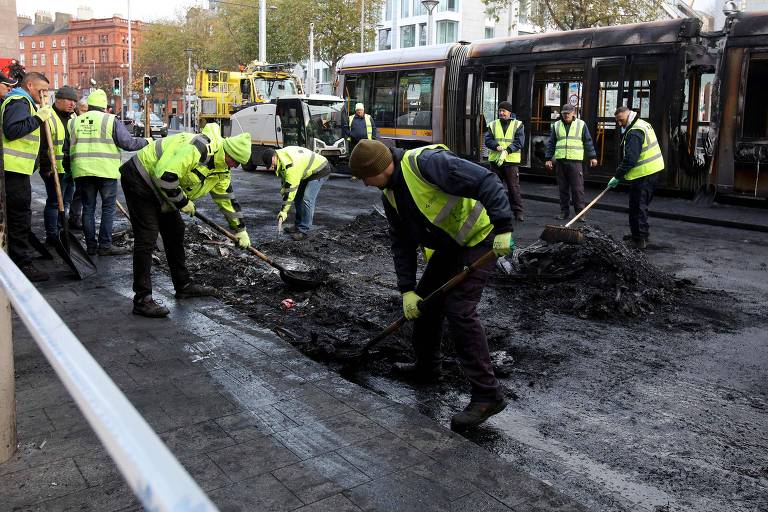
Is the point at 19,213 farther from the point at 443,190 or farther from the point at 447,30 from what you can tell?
the point at 447,30

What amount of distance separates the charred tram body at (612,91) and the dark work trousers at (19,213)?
37.4ft

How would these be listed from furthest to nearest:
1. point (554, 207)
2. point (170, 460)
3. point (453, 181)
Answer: point (554, 207) → point (453, 181) → point (170, 460)

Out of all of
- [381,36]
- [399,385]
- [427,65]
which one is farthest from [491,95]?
[381,36]

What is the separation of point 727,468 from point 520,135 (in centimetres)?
927

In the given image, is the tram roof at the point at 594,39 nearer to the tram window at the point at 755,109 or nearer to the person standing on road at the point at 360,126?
the tram window at the point at 755,109

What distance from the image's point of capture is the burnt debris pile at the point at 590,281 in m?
6.51

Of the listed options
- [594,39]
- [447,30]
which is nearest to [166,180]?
[594,39]

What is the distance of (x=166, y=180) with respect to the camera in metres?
5.77

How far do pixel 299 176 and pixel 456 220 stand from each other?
5.18 metres

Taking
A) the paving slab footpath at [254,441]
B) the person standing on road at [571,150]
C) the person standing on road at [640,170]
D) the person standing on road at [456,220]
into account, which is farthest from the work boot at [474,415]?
the person standing on road at [571,150]

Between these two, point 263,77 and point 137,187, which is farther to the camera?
point 263,77

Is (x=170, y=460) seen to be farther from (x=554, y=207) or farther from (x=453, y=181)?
(x=554, y=207)

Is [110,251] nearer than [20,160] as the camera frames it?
No

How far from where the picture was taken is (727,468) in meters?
3.55
